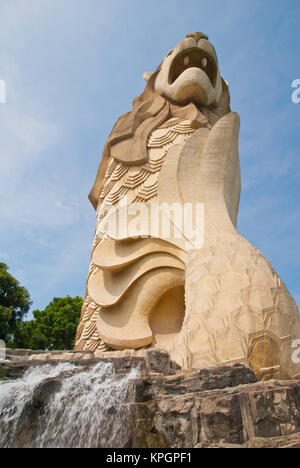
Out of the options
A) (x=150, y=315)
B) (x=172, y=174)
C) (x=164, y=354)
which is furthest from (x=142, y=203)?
(x=164, y=354)

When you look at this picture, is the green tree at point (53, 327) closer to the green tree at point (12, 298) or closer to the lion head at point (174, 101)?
the green tree at point (12, 298)

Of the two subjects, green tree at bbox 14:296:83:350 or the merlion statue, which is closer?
the merlion statue

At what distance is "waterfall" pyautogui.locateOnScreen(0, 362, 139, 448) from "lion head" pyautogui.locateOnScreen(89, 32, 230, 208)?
656cm

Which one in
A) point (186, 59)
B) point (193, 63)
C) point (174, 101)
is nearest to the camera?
point (174, 101)

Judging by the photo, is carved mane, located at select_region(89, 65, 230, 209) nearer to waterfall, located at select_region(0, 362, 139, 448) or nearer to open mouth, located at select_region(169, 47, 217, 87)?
open mouth, located at select_region(169, 47, 217, 87)

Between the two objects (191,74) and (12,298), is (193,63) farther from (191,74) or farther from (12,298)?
(12,298)

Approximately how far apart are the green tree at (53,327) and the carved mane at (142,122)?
8.69 meters

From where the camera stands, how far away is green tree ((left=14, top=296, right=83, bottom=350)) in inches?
643

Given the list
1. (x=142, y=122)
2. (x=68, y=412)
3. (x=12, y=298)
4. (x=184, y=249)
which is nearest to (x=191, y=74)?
(x=142, y=122)

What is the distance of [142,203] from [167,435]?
5937mm

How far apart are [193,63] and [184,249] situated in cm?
681

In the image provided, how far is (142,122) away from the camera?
10562 millimetres

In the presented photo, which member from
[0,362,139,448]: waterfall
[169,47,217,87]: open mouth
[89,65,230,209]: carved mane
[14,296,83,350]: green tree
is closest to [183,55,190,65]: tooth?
[169,47,217,87]: open mouth
